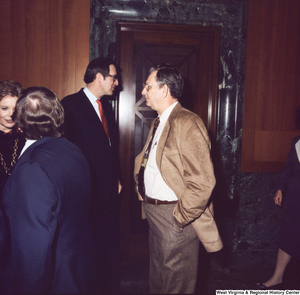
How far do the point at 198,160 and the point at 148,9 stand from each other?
217cm

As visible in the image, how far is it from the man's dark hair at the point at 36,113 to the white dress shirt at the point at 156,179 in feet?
2.63

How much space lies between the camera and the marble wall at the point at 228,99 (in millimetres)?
2666

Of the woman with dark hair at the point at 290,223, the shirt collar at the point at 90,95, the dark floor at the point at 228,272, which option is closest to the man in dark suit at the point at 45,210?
the shirt collar at the point at 90,95

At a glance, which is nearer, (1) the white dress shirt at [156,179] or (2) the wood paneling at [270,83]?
(1) the white dress shirt at [156,179]

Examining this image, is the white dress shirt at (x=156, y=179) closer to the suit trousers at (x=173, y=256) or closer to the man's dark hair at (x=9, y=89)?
the suit trousers at (x=173, y=256)

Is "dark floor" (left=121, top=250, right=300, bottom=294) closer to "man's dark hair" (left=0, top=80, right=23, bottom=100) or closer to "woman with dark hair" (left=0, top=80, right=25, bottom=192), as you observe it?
"woman with dark hair" (left=0, top=80, right=25, bottom=192)

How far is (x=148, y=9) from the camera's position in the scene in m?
2.69

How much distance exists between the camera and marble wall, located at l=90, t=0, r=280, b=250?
267 cm

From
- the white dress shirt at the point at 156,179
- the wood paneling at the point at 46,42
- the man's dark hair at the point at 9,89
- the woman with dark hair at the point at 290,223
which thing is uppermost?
the wood paneling at the point at 46,42

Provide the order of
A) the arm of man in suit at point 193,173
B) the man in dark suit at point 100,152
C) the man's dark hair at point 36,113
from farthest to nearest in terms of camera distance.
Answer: the man in dark suit at point 100,152
the arm of man in suit at point 193,173
the man's dark hair at point 36,113

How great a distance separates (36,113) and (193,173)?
0.97 metres

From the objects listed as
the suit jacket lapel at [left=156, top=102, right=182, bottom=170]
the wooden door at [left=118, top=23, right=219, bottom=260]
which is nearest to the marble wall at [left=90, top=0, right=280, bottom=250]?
the wooden door at [left=118, top=23, right=219, bottom=260]

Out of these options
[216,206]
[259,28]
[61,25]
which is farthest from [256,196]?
[61,25]

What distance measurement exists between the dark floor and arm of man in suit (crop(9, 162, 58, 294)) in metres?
1.70
